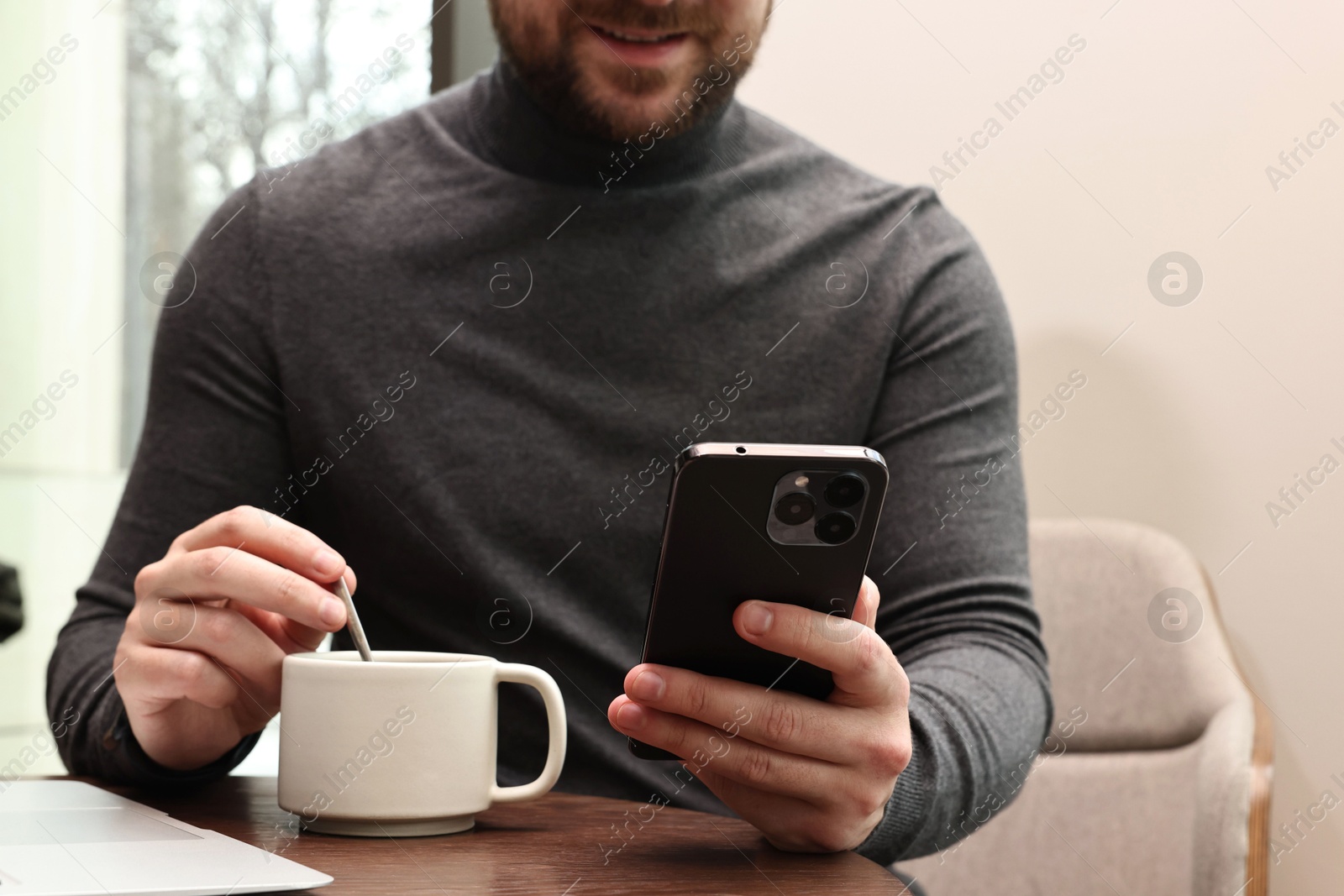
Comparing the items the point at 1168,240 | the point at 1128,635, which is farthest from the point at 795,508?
the point at 1168,240

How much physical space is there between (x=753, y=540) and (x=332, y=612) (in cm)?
26

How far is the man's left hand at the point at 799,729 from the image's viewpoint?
1.87 feet

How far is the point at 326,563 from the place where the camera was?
654mm

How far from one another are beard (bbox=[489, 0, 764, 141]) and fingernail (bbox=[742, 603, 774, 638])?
2.09 ft

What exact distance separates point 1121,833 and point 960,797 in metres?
0.84

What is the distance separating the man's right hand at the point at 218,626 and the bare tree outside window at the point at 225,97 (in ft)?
4.26

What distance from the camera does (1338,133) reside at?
5.11ft

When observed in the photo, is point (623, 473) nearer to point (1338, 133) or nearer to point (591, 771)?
point (591, 771)

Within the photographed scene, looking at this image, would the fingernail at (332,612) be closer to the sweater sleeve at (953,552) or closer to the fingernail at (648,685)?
the fingernail at (648,685)

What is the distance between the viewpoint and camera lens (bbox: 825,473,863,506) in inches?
20.3

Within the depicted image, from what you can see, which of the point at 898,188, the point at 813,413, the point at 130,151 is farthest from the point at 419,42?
the point at 813,413

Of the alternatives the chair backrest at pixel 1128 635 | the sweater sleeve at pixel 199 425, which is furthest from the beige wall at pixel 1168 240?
the sweater sleeve at pixel 199 425

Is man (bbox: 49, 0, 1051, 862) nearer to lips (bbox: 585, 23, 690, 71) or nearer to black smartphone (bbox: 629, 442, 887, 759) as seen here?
lips (bbox: 585, 23, 690, 71)

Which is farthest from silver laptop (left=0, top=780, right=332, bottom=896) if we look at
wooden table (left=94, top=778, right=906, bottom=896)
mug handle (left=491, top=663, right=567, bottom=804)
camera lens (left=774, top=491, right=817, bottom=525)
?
camera lens (left=774, top=491, right=817, bottom=525)
